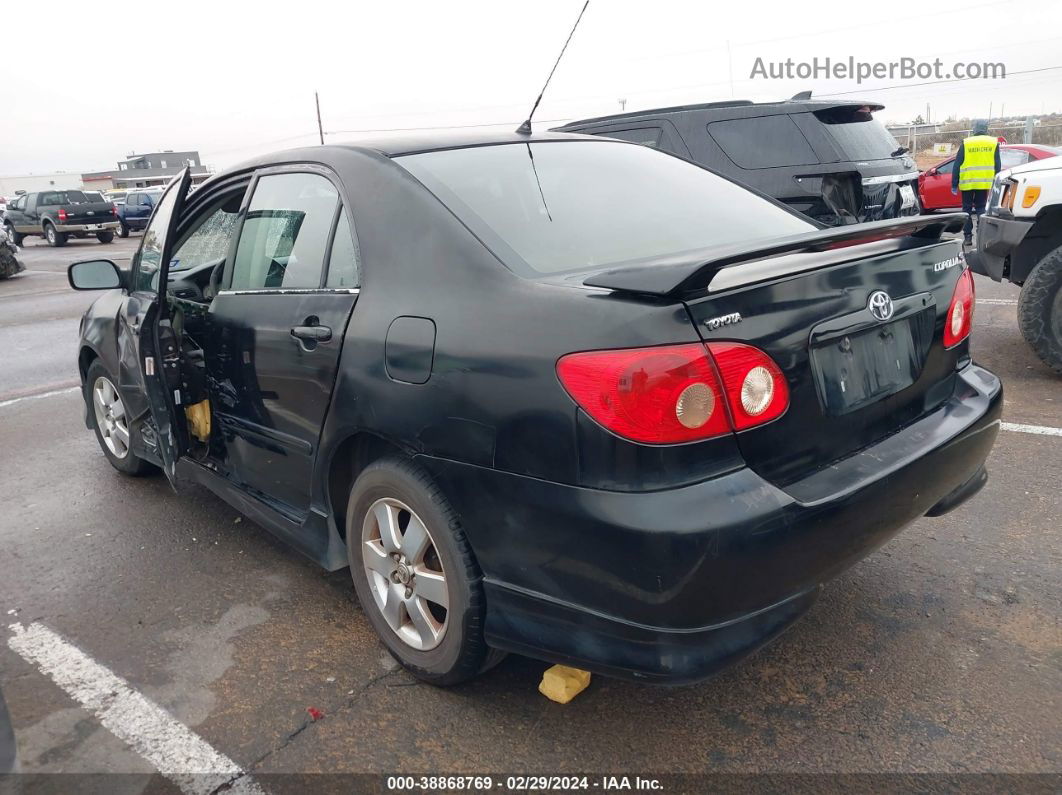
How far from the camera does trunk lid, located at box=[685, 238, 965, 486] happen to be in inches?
82.4

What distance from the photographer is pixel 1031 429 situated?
15.5 ft

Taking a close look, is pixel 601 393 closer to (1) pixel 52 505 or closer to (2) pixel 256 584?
(2) pixel 256 584

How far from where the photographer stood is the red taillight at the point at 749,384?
6.67 ft

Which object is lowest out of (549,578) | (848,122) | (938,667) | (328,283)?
(938,667)

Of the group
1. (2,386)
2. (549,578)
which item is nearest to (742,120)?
(549,578)

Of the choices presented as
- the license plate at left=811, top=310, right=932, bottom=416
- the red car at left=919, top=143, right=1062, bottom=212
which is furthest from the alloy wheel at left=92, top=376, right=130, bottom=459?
the red car at left=919, top=143, right=1062, bottom=212

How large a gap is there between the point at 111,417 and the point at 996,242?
5.76 metres

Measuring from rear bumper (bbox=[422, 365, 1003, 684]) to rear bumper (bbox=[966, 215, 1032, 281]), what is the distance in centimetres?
426

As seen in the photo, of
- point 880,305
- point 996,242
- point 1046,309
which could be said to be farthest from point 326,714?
point 996,242

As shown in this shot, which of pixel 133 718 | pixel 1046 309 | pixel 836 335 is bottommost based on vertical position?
pixel 133 718

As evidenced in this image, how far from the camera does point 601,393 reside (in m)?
2.00

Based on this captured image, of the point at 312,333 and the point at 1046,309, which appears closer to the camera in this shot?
the point at 312,333

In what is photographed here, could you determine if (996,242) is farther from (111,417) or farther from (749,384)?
(111,417)

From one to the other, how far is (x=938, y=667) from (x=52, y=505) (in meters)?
4.14
